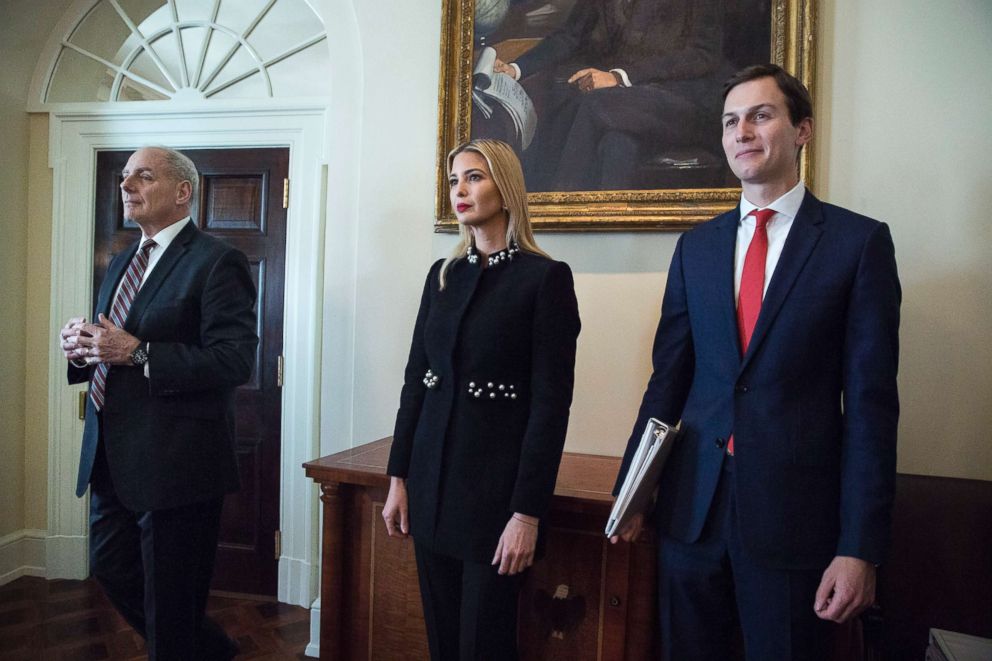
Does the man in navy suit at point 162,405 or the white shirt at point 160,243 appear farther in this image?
the white shirt at point 160,243

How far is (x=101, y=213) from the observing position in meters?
3.14

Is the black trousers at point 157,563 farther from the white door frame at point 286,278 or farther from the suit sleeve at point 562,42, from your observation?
the suit sleeve at point 562,42

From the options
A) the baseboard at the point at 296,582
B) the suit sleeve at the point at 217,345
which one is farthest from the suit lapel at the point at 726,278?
the baseboard at the point at 296,582

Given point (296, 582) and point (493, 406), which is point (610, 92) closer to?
point (493, 406)

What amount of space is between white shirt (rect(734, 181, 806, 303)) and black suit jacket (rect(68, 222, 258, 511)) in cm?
139

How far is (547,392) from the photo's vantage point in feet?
4.57

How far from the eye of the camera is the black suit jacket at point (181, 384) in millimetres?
1764

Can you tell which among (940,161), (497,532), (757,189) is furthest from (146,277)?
(940,161)

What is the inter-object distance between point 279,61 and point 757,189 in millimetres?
2457

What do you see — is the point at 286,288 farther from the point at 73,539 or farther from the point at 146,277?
the point at 73,539

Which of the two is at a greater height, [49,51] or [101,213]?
[49,51]

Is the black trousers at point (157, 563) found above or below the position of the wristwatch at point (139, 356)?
below

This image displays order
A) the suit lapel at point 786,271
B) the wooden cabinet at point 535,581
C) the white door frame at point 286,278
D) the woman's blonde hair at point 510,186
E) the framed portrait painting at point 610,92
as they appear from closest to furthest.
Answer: the suit lapel at point 786,271 → the woman's blonde hair at point 510,186 → the wooden cabinet at point 535,581 → the framed portrait painting at point 610,92 → the white door frame at point 286,278

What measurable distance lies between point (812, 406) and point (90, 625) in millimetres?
2978
